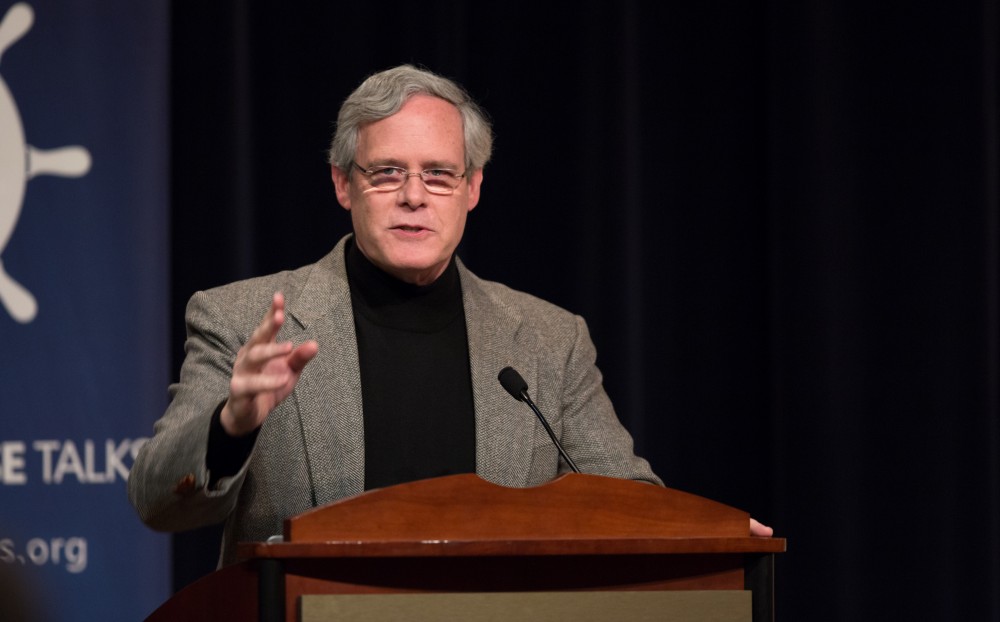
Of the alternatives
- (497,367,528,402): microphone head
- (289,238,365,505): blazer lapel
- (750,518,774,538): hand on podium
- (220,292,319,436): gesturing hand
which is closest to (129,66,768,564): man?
(289,238,365,505): blazer lapel

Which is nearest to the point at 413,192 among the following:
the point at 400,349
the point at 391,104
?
the point at 391,104

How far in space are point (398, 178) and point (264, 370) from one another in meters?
0.77

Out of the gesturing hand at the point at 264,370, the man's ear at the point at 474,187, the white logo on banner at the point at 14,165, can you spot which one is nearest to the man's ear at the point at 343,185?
the man's ear at the point at 474,187

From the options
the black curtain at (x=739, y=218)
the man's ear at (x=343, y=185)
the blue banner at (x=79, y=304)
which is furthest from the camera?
the black curtain at (x=739, y=218)

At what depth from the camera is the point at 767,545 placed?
1.68 meters

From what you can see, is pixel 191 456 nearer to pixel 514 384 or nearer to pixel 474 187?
pixel 514 384

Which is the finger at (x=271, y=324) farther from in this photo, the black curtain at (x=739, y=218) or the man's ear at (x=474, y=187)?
the black curtain at (x=739, y=218)

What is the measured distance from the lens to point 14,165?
9.80 ft

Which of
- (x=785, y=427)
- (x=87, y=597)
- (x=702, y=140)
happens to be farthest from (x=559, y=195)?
(x=87, y=597)

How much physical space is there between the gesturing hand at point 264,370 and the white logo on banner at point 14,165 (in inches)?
59.3

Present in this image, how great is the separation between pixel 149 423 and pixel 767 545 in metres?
1.80

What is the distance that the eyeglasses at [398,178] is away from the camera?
2293mm

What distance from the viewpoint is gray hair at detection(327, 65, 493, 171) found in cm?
230

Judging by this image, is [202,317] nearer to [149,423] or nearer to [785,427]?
[149,423]
